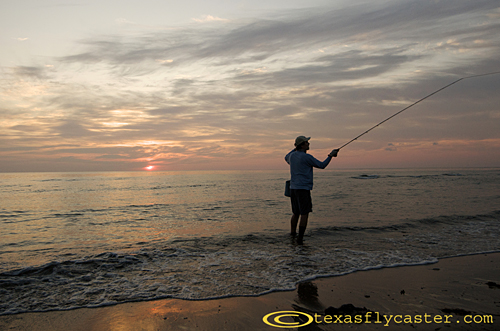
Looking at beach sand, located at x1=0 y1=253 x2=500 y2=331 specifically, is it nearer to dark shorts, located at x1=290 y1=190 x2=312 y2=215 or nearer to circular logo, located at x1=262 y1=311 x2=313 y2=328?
circular logo, located at x1=262 y1=311 x2=313 y2=328

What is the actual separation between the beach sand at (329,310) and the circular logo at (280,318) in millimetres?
43

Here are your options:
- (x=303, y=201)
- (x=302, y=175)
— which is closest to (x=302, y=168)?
(x=302, y=175)

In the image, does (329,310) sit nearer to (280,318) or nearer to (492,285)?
(280,318)

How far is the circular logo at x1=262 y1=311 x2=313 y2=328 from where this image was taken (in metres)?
3.08

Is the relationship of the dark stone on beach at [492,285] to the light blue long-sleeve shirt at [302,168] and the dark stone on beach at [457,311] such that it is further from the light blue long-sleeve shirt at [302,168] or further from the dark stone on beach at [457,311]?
the light blue long-sleeve shirt at [302,168]

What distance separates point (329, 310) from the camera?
3.35 metres

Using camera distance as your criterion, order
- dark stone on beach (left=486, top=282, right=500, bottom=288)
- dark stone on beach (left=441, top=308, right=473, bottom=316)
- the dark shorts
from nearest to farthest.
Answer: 1. dark stone on beach (left=441, top=308, right=473, bottom=316)
2. dark stone on beach (left=486, top=282, right=500, bottom=288)
3. the dark shorts

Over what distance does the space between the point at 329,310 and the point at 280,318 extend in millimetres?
552

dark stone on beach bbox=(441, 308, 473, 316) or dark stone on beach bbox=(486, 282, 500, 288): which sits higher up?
dark stone on beach bbox=(441, 308, 473, 316)

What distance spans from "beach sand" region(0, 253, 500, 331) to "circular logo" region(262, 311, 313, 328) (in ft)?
0.14

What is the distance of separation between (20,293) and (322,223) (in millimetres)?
7675

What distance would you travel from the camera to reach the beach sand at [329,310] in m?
3.11

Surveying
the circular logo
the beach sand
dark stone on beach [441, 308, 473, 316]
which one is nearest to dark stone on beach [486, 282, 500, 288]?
the beach sand

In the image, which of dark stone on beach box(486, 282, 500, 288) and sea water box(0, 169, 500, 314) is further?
sea water box(0, 169, 500, 314)
